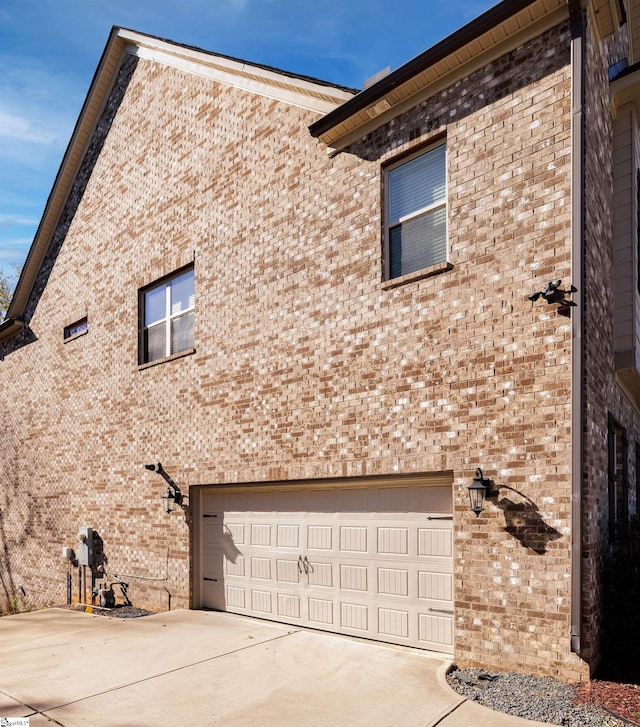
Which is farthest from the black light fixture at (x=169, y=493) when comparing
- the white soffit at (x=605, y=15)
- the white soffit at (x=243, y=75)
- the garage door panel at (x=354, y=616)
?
the white soffit at (x=605, y=15)

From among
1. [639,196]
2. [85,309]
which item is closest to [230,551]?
[85,309]

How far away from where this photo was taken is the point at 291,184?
10141mm

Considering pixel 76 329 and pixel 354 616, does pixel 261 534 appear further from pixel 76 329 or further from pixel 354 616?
pixel 76 329

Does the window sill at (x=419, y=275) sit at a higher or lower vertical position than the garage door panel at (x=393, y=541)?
higher

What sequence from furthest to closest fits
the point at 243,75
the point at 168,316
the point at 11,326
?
the point at 11,326 → the point at 168,316 → the point at 243,75

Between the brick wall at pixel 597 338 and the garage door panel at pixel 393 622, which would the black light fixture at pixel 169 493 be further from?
the brick wall at pixel 597 338

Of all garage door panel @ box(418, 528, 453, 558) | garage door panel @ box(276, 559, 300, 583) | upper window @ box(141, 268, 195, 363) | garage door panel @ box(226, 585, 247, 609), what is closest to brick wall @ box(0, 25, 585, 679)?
upper window @ box(141, 268, 195, 363)

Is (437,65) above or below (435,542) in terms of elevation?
above

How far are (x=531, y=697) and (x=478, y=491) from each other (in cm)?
208

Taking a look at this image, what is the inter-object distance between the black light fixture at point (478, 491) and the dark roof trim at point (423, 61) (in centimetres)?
521

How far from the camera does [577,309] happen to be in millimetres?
6719

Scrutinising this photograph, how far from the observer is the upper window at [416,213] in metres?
8.34

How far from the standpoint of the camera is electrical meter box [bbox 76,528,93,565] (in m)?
13.6

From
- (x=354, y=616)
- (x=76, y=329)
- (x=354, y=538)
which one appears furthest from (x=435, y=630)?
(x=76, y=329)
